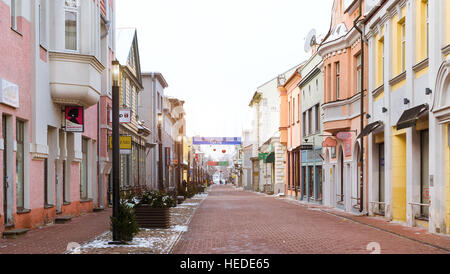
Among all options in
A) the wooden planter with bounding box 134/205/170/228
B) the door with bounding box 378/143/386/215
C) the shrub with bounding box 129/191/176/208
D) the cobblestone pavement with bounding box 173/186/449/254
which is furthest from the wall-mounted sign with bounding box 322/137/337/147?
the wooden planter with bounding box 134/205/170/228

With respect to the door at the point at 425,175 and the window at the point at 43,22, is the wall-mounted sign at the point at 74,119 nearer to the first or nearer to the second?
the window at the point at 43,22

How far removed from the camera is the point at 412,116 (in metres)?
16.9

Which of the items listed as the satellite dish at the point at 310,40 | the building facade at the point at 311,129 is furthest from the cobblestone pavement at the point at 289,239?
the satellite dish at the point at 310,40

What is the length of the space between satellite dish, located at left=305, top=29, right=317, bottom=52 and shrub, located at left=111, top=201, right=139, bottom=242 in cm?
2774

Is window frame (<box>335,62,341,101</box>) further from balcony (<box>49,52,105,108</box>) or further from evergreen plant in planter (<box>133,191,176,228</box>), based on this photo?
evergreen plant in planter (<box>133,191,176,228</box>)

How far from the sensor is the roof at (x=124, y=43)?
33750 mm

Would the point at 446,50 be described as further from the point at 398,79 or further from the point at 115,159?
the point at 115,159

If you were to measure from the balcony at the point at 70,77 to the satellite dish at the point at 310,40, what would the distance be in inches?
865

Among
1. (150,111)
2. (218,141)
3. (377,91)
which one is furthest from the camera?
(218,141)

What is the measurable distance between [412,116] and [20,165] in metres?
11.1

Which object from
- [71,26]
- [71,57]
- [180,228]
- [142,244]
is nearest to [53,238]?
[142,244]
